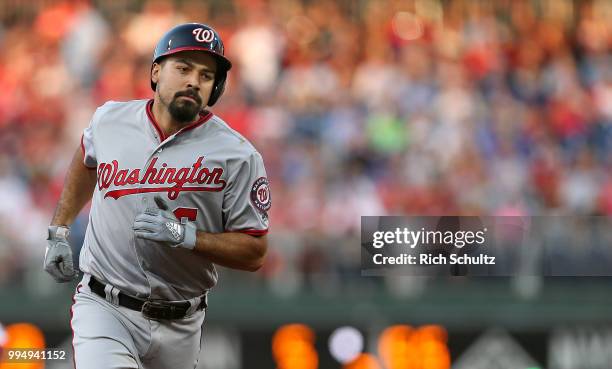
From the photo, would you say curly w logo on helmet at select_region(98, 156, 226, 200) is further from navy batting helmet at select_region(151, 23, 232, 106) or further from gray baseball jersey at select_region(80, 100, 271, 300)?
navy batting helmet at select_region(151, 23, 232, 106)

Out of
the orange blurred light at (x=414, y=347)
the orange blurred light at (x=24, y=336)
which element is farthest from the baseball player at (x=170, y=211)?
the orange blurred light at (x=414, y=347)

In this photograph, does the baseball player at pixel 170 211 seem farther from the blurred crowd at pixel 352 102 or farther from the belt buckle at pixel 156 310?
the blurred crowd at pixel 352 102

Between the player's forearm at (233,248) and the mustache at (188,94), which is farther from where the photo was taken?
the mustache at (188,94)

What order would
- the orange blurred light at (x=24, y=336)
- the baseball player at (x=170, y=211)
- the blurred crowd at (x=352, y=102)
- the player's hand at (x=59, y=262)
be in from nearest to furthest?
the baseball player at (x=170, y=211) < the player's hand at (x=59, y=262) < the orange blurred light at (x=24, y=336) < the blurred crowd at (x=352, y=102)

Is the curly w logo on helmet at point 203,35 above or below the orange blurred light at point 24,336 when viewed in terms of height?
above

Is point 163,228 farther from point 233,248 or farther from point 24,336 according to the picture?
point 24,336

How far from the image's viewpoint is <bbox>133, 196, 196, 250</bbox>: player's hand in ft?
14.1

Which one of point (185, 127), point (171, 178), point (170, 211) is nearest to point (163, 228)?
point (170, 211)

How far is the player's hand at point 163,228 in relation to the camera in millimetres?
4309

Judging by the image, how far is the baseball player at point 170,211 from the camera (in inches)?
179

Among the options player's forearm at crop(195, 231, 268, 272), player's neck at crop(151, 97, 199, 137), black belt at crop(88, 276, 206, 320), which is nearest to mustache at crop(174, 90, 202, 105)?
player's neck at crop(151, 97, 199, 137)

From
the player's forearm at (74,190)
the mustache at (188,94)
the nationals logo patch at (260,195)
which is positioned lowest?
the nationals logo patch at (260,195)

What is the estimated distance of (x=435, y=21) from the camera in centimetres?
1329

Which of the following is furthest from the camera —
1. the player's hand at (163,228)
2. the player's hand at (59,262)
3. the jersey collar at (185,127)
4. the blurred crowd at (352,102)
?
the blurred crowd at (352,102)
